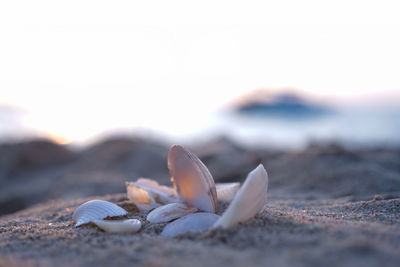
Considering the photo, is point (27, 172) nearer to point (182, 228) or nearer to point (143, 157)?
point (143, 157)

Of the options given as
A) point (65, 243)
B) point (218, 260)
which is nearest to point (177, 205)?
point (65, 243)

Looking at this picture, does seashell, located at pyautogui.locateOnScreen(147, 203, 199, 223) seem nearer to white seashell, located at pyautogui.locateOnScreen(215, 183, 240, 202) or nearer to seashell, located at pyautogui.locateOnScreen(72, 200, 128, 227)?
seashell, located at pyautogui.locateOnScreen(72, 200, 128, 227)

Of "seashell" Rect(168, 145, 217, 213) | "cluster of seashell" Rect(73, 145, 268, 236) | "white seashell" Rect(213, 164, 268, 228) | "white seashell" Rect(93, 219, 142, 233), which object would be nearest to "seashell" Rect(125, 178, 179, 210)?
"cluster of seashell" Rect(73, 145, 268, 236)

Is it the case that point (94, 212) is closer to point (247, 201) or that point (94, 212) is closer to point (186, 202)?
point (186, 202)

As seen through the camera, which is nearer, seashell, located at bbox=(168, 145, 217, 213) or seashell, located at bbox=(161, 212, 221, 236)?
seashell, located at bbox=(161, 212, 221, 236)

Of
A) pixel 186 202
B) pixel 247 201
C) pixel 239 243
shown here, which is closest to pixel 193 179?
pixel 186 202

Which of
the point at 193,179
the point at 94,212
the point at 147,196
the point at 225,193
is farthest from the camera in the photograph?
the point at 225,193
